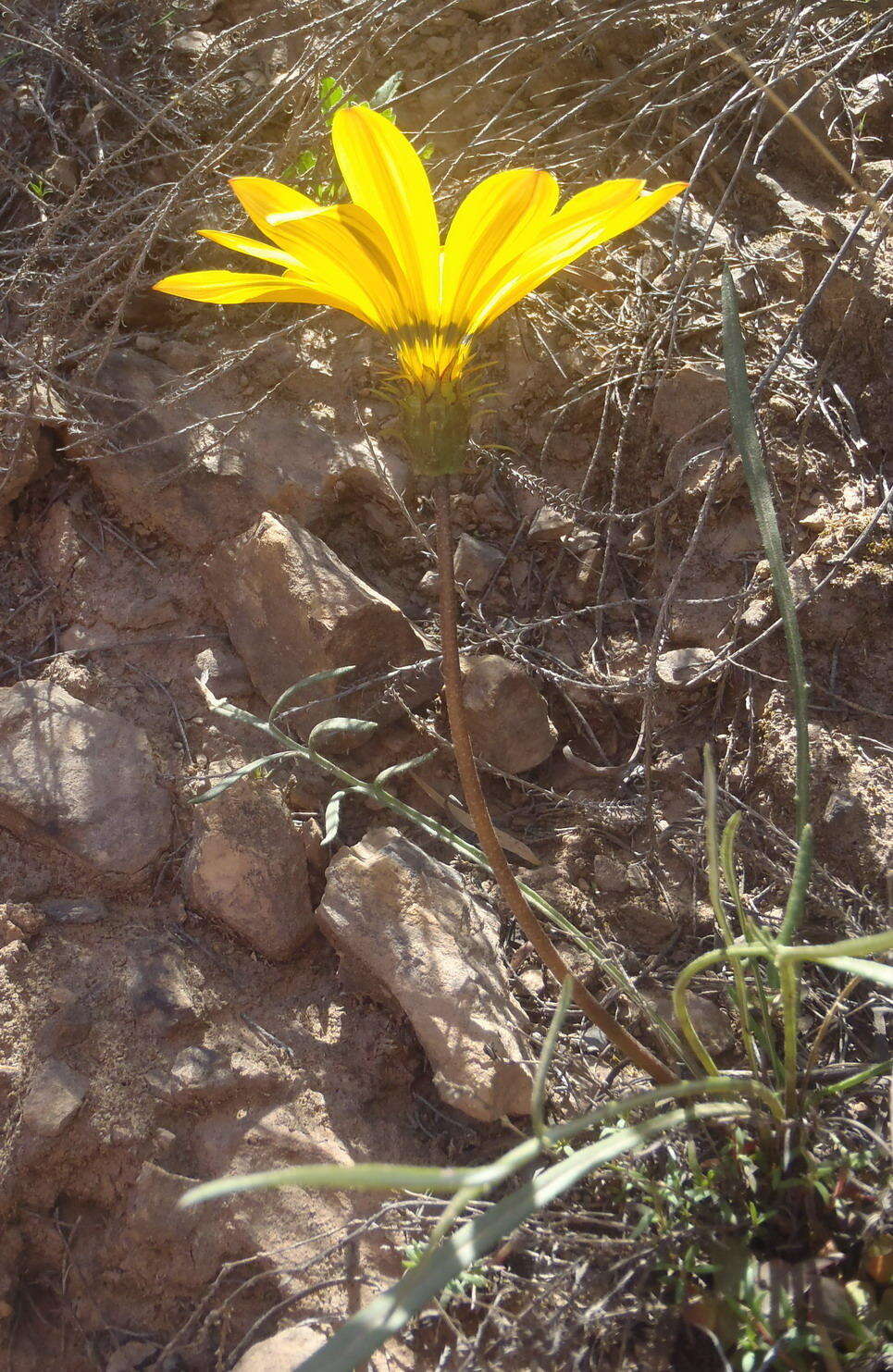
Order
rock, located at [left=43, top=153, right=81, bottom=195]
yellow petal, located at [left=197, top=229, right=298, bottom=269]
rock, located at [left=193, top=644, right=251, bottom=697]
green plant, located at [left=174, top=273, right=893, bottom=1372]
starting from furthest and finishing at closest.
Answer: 1. rock, located at [left=43, top=153, right=81, bottom=195]
2. rock, located at [left=193, top=644, right=251, bottom=697]
3. yellow petal, located at [left=197, top=229, right=298, bottom=269]
4. green plant, located at [left=174, top=273, right=893, bottom=1372]

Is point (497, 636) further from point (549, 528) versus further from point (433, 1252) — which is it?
point (433, 1252)

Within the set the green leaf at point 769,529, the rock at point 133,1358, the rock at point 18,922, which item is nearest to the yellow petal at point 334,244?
the green leaf at point 769,529

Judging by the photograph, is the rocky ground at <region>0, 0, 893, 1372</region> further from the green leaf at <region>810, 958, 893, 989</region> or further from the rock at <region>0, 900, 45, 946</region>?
the green leaf at <region>810, 958, 893, 989</region>

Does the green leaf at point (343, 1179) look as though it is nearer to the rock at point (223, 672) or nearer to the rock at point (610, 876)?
the rock at point (610, 876)

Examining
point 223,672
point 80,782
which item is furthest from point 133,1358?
point 223,672

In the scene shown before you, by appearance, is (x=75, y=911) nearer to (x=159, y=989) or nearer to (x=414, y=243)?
(x=159, y=989)

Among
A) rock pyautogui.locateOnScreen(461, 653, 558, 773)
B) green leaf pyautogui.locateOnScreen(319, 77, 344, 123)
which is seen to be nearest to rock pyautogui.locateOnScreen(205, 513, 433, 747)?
rock pyautogui.locateOnScreen(461, 653, 558, 773)
